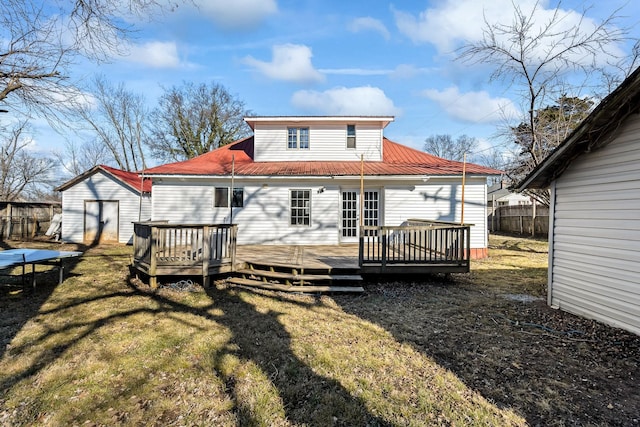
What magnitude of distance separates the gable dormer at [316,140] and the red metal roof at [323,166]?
350 mm

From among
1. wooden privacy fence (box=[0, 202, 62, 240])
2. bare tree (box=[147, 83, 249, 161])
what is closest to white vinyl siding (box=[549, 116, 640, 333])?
wooden privacy fence (box=[0, 202, 62, 240])

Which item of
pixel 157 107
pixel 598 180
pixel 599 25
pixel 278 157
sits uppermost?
pixel 157 107

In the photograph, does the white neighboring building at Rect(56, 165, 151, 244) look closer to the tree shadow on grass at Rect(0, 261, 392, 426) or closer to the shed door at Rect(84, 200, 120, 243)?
the shed door at Rect(84, 200, 120, 243)

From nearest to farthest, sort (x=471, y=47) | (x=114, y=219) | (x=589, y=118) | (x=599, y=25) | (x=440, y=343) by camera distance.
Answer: (x=440, y=343), (x=589, y=118), (x=599, y=25), (x=471, y=47), (x=114, y=219)

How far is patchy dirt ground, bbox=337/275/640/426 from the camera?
2982mm

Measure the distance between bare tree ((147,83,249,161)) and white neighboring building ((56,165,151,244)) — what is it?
10435 millimetres

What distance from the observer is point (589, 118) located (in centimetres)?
471

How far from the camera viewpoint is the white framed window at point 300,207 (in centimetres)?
1156

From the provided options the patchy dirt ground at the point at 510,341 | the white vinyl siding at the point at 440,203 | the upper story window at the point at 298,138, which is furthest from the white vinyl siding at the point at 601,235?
the upper story window at the point at 298,138

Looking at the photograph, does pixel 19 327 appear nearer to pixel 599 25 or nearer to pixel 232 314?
pixel 232 314

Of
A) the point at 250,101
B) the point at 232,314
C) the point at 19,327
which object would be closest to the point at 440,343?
the point at 232,314

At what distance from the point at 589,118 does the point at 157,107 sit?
29.5 metres

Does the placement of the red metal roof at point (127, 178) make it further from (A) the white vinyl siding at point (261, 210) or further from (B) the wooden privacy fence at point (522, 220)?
(B) the wooden privacy fence at point (522, 220)

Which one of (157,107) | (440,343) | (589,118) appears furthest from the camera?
(157,107)
